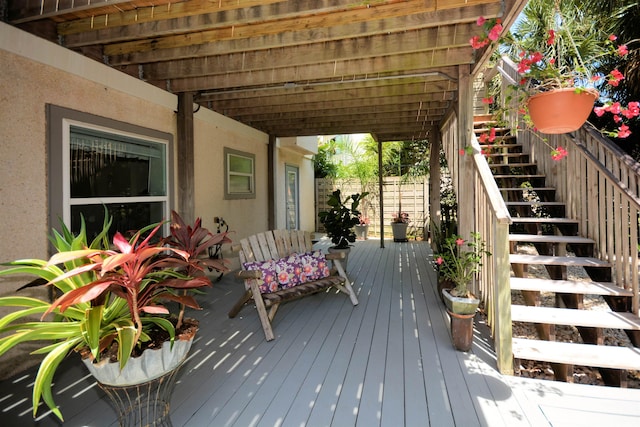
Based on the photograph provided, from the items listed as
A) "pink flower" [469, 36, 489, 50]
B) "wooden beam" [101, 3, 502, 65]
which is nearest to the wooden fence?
"wooden beam" [101, 3, 502, 65]

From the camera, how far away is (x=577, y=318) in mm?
2475

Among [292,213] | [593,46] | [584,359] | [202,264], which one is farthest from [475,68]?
[292,213]

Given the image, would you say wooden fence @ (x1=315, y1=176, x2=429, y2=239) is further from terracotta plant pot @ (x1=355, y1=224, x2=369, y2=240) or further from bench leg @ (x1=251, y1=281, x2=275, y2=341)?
bench leg @ (x1=251, y1=281, x2=275, y2=341)

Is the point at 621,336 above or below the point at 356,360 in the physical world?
below

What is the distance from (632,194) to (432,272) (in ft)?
9.51

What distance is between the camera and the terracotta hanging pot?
2.20 m

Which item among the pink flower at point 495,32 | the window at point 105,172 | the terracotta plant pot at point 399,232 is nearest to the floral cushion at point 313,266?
the window at point 105,172

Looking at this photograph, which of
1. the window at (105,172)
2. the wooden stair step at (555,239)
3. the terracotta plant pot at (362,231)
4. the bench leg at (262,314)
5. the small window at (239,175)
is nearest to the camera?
the window at (105,172)

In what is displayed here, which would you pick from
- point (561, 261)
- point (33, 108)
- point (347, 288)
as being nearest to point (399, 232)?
point (347, 288)

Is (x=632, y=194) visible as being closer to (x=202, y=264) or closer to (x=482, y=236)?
(x=482, y=236)

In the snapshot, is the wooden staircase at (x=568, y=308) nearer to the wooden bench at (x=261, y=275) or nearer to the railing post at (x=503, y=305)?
the railing post at (x=503, y=305)

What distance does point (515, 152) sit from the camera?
4832 millimetres

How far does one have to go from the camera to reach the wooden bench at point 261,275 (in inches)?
115

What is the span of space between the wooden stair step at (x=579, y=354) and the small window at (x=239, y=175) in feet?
13.7
